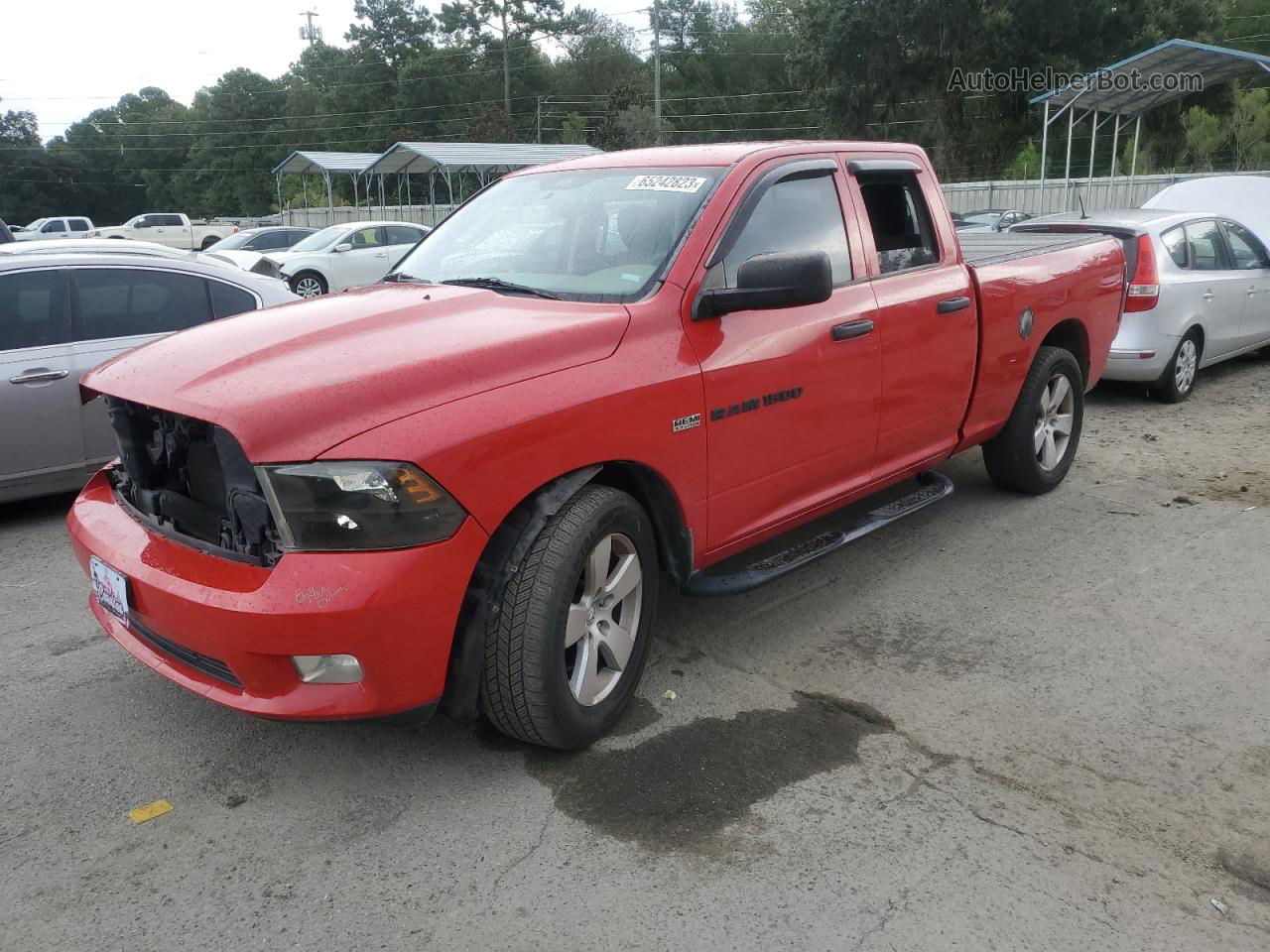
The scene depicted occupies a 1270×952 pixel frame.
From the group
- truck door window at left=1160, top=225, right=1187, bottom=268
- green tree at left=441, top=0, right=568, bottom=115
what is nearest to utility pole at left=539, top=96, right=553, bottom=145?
green tree at left=441, top=0, right=568, bottom=115

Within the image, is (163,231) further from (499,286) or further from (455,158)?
(499,286)

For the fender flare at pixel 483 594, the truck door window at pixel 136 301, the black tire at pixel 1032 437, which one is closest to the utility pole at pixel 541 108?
the truck door window at pixel 136 301

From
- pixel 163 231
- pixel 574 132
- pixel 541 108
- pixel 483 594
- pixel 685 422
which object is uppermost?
pixel 541 108

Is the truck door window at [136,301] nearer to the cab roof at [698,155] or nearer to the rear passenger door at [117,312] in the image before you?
the rear passenger door at [117,312]

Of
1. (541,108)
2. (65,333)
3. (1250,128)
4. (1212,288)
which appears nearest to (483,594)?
(65,333)

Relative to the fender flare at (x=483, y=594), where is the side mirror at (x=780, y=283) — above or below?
above

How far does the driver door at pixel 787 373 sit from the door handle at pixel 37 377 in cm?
396

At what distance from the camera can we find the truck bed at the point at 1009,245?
5371mm

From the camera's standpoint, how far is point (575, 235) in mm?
3973

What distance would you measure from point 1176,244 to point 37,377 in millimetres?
8308

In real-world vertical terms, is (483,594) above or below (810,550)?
above

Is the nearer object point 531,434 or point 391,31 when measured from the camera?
point 531,434

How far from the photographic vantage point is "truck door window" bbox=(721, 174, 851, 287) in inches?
152

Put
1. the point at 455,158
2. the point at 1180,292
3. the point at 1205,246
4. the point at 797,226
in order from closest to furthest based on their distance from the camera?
the point at 797,226 < the point at 1180,292 < the point at 1205,246 < the point at 455,158
